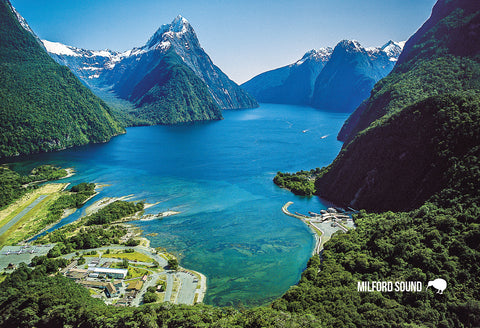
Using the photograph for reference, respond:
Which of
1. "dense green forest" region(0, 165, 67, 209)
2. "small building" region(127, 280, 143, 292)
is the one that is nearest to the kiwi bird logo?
"small building" region(127, 280, 143, 292)

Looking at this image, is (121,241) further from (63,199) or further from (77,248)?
(63,199)

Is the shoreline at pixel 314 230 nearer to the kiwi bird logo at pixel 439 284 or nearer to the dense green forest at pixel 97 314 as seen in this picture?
the kiwi bird logo at pixel 439 284

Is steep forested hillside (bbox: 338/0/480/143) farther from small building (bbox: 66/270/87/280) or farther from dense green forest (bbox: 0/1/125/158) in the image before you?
dense green forest (bbox: 0/1/125/158)

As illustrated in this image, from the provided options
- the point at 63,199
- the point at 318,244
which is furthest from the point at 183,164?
the point at 318,244

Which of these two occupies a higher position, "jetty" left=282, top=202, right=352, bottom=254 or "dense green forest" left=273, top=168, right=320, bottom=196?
"dense green forest" left=273, top=168, right=320, bottom=196

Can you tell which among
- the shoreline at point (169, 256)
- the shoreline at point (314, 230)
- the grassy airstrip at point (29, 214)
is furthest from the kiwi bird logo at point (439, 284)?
the grassy airstrip at point (29, 214)

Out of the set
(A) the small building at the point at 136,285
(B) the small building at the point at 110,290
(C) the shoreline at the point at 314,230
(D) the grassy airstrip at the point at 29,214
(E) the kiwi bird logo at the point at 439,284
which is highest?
(D) the grassy airstrip at the point at 29,214
